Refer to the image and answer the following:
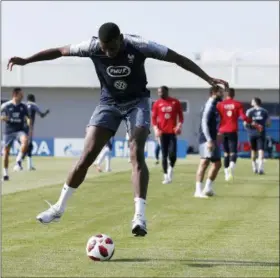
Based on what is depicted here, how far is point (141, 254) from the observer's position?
1227 centimetres

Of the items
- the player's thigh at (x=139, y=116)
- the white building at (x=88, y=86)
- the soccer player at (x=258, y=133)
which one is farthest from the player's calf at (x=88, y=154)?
the white building at (x=88, y=86)

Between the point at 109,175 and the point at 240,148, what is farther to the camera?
the point at 240,148

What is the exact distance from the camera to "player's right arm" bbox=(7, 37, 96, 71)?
34.1 ft

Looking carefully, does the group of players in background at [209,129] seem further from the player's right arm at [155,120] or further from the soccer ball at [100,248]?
the soccer ball at [100,248]

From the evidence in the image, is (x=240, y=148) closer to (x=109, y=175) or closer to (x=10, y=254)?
(x=109, y=175)

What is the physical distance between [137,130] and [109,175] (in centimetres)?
1761

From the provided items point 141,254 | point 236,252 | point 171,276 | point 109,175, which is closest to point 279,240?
point 236,252

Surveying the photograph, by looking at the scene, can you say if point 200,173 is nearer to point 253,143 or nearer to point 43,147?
A: point 253,143

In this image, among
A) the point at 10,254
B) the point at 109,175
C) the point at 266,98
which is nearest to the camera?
the point at 10,254

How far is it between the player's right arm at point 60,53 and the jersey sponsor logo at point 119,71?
0.32 metres

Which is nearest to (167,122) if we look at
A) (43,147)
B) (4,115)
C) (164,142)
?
(164,142)

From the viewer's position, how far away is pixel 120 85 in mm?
10664

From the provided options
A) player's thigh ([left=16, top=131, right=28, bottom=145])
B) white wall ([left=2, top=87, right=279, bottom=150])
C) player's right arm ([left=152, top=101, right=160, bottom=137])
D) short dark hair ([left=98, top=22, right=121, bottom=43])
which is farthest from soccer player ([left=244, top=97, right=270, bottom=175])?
white wall ([left=2, top=87, right=279, bottom=150])

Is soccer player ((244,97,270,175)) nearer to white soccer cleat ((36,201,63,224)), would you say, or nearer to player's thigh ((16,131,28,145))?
player's thigh ((16,131,28,145))
